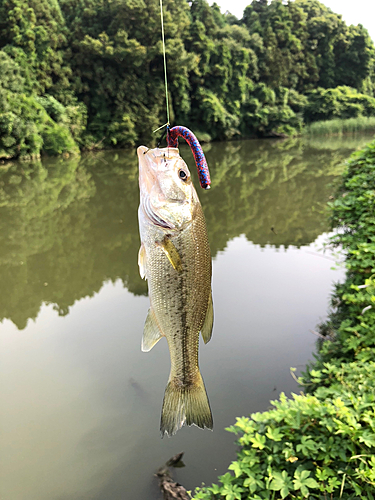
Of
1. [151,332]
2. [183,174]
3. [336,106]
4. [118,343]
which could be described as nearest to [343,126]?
[336,106]

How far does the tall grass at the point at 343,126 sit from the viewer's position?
3722cm

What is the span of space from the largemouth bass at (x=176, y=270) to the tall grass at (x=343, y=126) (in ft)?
130

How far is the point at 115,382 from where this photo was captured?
13.6ft

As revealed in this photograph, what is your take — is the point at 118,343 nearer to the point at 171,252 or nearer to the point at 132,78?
the point at 171,252

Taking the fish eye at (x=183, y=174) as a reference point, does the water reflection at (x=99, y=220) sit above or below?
below

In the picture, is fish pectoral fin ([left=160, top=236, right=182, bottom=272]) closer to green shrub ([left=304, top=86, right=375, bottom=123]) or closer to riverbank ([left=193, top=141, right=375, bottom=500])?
riverbank ([left=193, top=141, right=375, bottom=500])

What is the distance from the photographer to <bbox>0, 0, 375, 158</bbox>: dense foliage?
23.8 meters

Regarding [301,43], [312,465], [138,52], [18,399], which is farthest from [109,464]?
[301,43]

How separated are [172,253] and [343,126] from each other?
4052cm

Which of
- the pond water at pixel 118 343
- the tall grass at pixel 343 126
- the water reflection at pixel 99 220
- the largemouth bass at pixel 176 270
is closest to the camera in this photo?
the largemouth bass at pixel 176 270

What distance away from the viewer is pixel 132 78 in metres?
27.6

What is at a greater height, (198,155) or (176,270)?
(198,155)

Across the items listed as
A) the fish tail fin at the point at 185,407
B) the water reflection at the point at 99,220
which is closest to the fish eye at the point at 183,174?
the fish tail fin at the point at 185,407

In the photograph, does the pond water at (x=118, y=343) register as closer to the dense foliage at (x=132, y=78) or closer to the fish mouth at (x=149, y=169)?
the fish mouth at (x=149, y=169)
